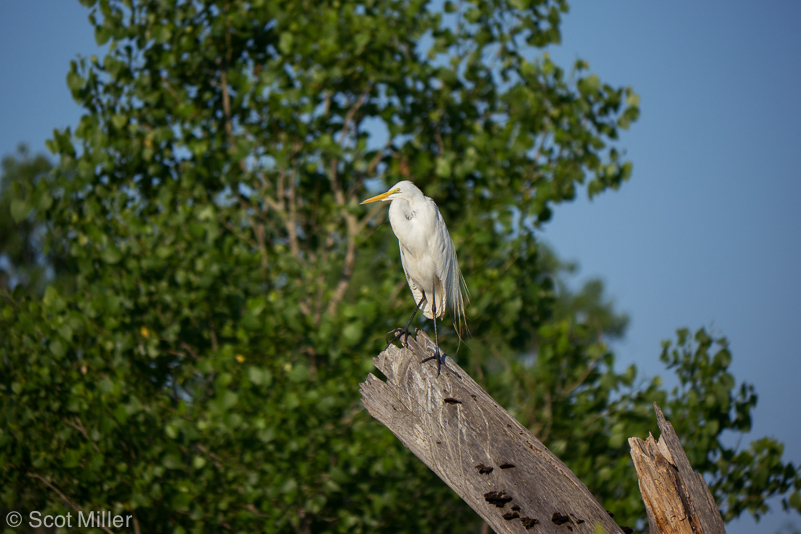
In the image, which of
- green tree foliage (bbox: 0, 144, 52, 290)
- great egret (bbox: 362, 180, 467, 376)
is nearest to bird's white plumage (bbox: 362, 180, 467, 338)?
great egret (bbox: 362, 180, 467, 376)

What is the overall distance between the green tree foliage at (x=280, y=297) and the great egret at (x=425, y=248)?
892 millimetres

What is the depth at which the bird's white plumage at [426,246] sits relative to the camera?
12.5 ft

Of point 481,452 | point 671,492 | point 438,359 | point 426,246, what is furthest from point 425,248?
point 671,492

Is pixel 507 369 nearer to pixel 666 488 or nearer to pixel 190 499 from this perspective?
pixel 190 499

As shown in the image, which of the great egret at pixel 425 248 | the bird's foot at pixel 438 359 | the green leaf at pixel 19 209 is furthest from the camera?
the green leaf at pixel 19 209

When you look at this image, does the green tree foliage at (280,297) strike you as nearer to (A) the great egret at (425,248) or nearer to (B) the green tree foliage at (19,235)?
(A) the great egret at (425,248)

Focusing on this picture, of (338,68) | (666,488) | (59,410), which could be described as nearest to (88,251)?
(59,410)

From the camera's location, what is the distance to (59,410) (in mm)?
4973

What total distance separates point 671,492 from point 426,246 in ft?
6.14

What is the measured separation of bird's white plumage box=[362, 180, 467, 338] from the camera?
380 centimetres

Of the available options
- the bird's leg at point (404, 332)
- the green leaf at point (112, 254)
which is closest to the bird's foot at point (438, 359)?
the bird's leg at point (404, 332)

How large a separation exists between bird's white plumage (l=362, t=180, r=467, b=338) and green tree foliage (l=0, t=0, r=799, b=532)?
89cm

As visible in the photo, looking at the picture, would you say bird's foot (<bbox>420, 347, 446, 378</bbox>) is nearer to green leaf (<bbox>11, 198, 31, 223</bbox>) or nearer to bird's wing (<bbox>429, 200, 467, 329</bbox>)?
bird's wing (<bbox>429, 200, 467, 329</bbox>)

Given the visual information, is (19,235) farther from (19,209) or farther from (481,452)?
(481,452)
